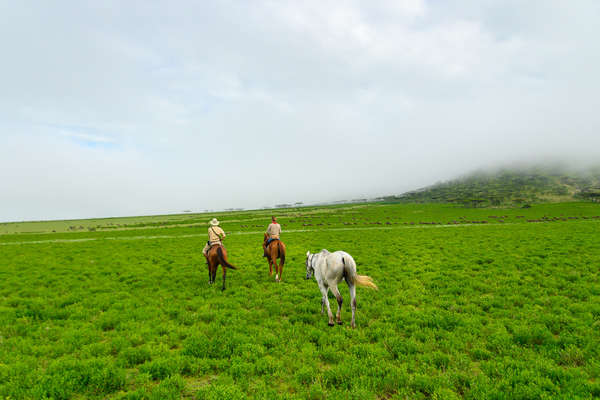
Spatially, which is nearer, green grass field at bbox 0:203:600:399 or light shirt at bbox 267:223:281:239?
green grass field at bbox 0:203:600:399

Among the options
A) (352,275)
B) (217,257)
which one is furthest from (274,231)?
(352,275)

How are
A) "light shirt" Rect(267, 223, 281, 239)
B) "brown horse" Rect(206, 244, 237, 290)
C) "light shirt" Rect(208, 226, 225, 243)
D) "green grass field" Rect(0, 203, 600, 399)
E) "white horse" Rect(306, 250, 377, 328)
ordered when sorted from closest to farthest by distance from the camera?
"green grass field" Rect(0, 203, 600, 399), "white horse" Rect(306, 250, 377, 328), "brown horse" Rect(206, 244, 237, 290), "light shirt" Rect(208, 226, 225, 243), "light shirt" Rect(267, 223, 281, 239)

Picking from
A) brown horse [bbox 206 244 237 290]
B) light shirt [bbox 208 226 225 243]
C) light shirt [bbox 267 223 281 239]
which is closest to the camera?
brown horse [bbox 206 244 237 290]

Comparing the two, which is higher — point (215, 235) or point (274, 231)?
point (215, 235)

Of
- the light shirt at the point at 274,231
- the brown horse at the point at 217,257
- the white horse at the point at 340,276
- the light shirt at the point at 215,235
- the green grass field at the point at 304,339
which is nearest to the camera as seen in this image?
the green grass field at the point at 304,339

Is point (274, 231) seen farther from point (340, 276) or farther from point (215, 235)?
point (340, 276)

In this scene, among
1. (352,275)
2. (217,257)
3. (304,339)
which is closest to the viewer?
(304,339)

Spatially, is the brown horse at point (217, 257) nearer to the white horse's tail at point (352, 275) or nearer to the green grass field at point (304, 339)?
the green grass field at point (304, 339)

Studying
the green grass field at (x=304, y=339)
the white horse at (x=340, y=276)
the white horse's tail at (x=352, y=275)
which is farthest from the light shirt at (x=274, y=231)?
the white horse's tail at (x=352, y=275)

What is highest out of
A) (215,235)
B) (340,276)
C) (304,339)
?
(215,235)

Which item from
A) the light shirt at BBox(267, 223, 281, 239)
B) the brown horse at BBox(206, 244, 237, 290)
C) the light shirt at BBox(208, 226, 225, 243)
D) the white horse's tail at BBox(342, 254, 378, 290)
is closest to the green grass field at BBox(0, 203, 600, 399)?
the brown horse at BBox(206, 244, 237, 290)

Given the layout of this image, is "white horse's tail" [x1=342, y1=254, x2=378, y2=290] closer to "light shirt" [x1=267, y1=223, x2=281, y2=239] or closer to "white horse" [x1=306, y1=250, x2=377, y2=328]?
"white horse" [x1=306, y1=250, x2=377, y2=328]

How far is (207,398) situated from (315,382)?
8.12 feet

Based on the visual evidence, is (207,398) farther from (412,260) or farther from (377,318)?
(412,260)
